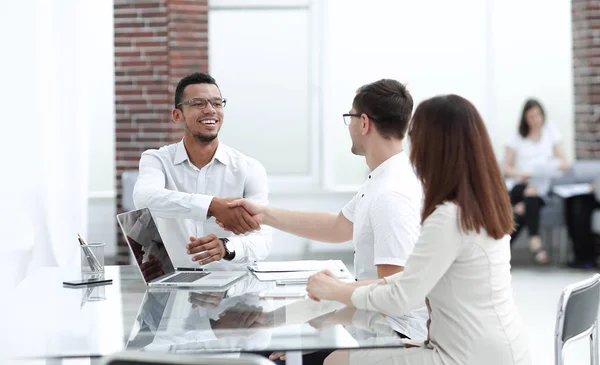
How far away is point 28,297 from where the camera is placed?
2.62 metres

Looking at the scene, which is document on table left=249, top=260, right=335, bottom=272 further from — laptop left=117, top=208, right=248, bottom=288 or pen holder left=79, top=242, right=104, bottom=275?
pen holder left=79, top=242, right=104, bottom=275

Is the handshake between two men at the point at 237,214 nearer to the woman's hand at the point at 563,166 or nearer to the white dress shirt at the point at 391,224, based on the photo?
the white dress shirt at the point at 391,224

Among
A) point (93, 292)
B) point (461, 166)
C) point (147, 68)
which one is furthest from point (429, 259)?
point (147, 68)

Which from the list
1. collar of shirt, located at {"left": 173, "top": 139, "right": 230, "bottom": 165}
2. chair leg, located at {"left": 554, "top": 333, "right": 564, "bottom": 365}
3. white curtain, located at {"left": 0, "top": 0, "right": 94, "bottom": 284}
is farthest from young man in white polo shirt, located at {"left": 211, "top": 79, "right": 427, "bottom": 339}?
white curtain, located at {"left": 0, "top": 0, "right": 94, "bottom": 284}

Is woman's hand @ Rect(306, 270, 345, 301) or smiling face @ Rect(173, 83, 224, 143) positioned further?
smiling face @ Rect(173, 83, 224, 143)

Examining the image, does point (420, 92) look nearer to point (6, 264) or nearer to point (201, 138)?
point (201, 138)

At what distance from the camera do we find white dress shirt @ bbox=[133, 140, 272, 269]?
3371mm

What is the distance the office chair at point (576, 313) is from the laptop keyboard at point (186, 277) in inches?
47.3

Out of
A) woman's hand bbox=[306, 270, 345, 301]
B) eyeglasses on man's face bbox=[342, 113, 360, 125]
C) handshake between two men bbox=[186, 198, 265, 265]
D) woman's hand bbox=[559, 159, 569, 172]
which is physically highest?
eyeglasses on man's face bbox=[342, 113, 360, 125]

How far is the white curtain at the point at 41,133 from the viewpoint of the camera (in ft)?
9.82

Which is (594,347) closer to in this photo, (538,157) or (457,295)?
(457,295)

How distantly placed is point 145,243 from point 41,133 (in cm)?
108

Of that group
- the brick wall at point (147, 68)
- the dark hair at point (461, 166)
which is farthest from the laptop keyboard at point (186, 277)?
the brick wall at point (147, 68)

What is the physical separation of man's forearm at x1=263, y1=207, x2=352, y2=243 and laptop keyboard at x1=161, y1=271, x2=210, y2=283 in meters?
0.43
